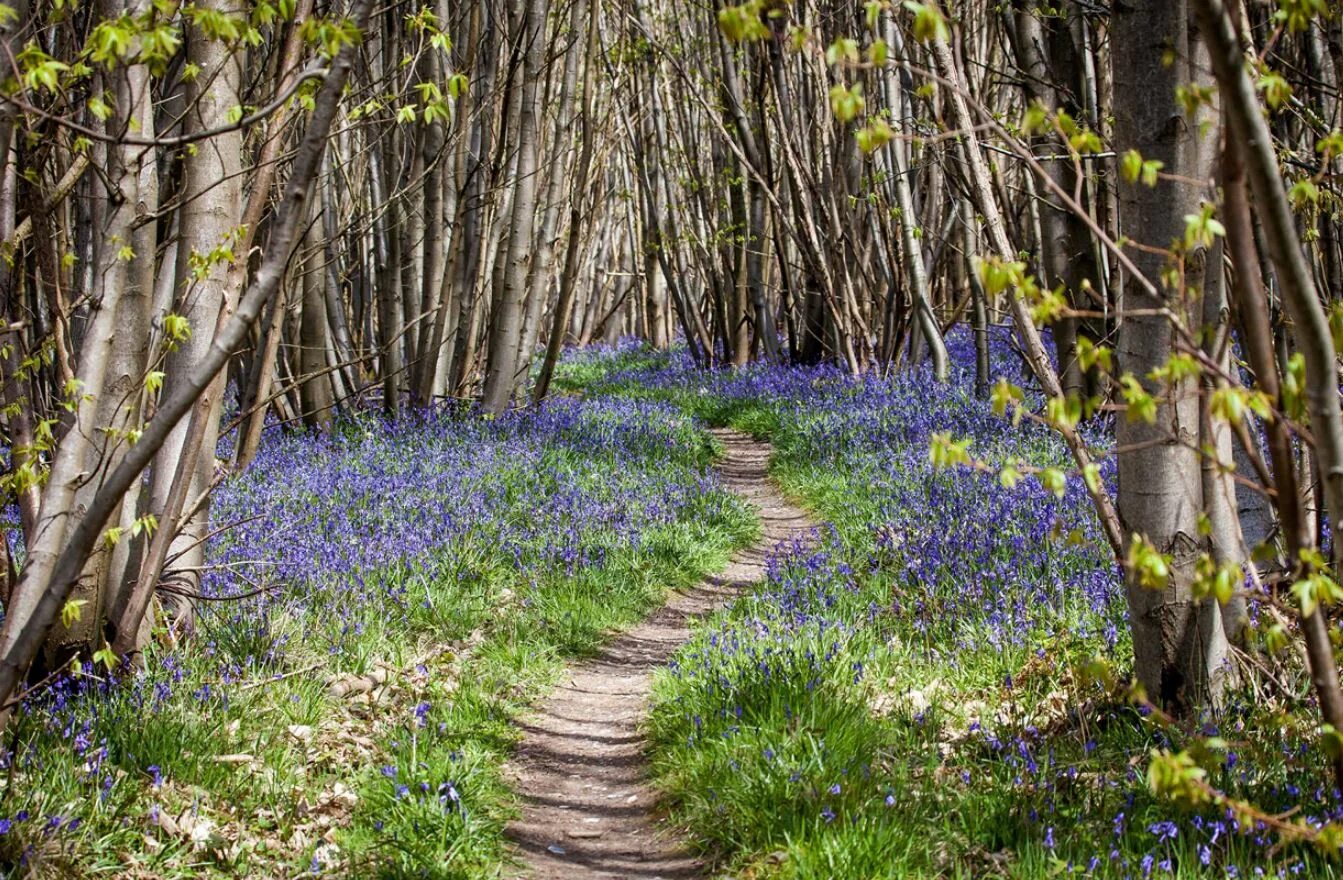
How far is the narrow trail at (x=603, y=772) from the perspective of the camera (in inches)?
160

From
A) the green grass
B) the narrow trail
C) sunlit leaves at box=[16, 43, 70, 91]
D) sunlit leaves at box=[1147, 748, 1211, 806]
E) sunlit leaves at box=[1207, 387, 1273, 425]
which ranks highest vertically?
sunlit leaves at box=[16, 43, 70, 91]

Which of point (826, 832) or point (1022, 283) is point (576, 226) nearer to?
point (826, 832)

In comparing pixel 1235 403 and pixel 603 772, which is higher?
pixel 1235 403

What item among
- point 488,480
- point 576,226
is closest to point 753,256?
point 576,226

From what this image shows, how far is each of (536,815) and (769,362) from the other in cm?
1386

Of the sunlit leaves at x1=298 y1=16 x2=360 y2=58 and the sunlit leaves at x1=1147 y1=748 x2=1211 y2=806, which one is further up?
the sunlit leaves at x1=298 y1=16 x2=360 y2=58

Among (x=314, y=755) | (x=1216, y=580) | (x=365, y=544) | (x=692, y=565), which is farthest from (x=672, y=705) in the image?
(x=1216, y=580)

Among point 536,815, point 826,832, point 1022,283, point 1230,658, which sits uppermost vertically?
point 1022,283

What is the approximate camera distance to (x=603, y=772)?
16.1 feet

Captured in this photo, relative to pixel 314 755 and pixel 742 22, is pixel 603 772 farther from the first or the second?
pixel 742 22

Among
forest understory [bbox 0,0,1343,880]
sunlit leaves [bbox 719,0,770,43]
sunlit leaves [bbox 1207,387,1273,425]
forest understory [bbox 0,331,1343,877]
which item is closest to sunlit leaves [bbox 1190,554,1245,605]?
forest understory [bbox 0,0,1343,880]

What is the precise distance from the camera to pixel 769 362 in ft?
58.7

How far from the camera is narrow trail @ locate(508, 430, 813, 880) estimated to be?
407 centimetres

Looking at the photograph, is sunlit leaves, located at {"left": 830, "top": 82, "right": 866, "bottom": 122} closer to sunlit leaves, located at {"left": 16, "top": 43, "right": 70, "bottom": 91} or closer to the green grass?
sunlit leaves, located at {"left": 16, "top": 43, "right": 70, "bottom": 91}
